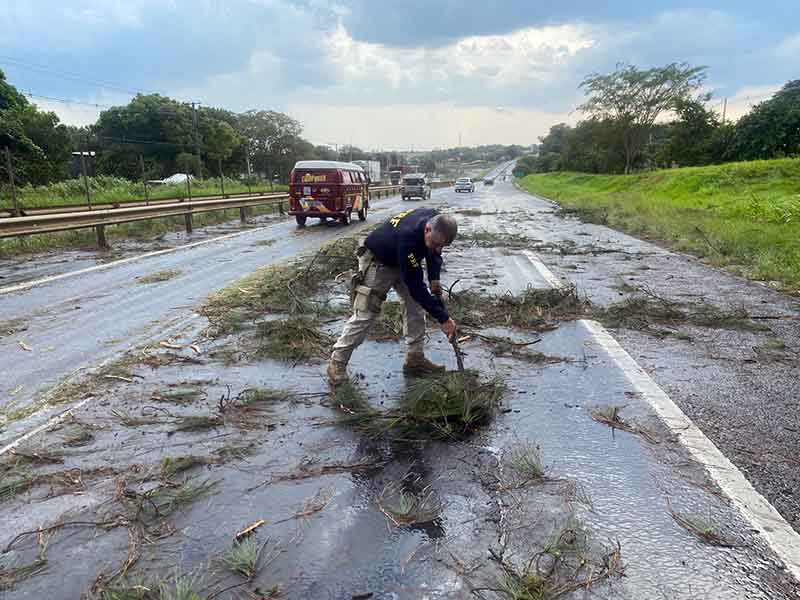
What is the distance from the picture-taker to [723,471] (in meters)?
3.33

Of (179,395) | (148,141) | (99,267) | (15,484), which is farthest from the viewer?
(148,141)

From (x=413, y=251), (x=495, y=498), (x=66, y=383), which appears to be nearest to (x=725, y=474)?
(x=495, y=498)

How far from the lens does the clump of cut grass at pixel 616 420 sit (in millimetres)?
3844

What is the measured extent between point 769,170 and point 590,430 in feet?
87.9

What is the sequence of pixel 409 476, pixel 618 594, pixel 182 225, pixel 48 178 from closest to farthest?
pixel 618 594, pixel 409 476, pixel 182 225, pixel 48 178

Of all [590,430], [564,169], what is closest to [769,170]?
[590,430]

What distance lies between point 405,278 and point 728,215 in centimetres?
1812

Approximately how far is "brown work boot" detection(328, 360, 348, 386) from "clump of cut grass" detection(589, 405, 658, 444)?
6.50ft

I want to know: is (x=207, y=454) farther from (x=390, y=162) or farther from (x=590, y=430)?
(x=390, y=162)

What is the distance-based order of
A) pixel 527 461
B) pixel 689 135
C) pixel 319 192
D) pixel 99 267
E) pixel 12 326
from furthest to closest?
pixel 689 135
pixel 319 192
pixel 99 267
pixel 12 326
pixel 527 461

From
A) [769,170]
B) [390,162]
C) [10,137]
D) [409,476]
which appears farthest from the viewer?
[390,162]

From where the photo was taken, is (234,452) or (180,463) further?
(234,452)

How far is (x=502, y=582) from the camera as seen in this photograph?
97.0 inches

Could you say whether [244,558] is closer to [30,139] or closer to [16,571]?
[16,571]
